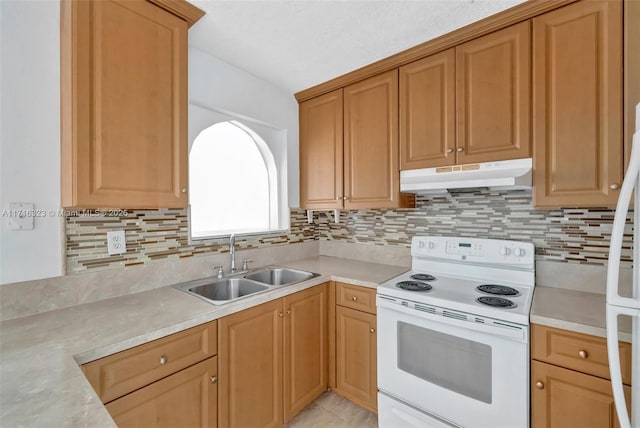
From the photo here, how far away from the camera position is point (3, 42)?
118 centimetres

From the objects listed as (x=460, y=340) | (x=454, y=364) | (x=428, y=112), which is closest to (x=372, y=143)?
(x=428, y=112)

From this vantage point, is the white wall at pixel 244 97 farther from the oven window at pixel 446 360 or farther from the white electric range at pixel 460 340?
the oven window at pixel 446 360

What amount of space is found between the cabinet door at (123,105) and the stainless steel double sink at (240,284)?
585mm

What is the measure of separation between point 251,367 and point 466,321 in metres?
1.14

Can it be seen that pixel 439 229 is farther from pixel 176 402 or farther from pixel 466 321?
pixel 176 402

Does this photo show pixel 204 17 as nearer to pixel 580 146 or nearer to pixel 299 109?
pixel 299 109

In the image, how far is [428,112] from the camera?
6.07 feet

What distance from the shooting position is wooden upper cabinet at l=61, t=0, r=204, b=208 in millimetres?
1182

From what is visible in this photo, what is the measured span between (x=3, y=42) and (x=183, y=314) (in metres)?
1.37

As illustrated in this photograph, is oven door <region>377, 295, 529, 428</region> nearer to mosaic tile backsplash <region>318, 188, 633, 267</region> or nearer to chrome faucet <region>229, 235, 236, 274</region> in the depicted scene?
mosaic tile backsplash <region>318, 188, 633, 267</region>

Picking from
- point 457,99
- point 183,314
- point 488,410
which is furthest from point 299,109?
point 488,410

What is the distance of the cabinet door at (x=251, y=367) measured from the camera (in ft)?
4.59

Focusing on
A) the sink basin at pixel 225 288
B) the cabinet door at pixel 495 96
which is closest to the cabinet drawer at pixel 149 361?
the sink basin at pixel 225 288

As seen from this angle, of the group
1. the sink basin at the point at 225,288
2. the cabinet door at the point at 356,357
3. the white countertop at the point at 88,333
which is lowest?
the cabinet door at the point at 356,357
